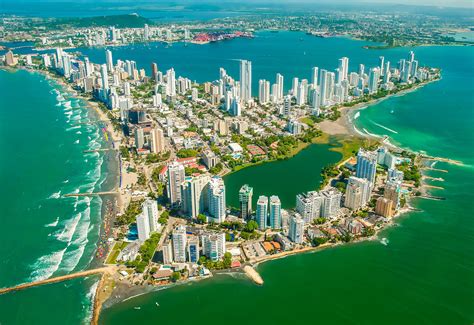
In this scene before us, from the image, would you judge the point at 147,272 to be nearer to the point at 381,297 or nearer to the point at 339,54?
the point at 381,297

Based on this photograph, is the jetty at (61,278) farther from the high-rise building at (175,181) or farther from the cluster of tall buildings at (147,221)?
the high-rise building at (175,181)

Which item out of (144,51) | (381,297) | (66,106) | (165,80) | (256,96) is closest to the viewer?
(381,297)

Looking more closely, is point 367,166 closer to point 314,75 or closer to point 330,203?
point 330,203

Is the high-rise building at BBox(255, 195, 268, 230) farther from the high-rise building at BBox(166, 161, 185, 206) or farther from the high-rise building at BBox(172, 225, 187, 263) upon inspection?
the high-rise building at BBox(166, 161, 185, 206)

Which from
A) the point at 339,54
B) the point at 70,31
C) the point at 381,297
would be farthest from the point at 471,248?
the point at 70,31

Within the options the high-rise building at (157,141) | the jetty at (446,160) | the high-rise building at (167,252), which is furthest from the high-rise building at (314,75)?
the high-rise building at (167,252)

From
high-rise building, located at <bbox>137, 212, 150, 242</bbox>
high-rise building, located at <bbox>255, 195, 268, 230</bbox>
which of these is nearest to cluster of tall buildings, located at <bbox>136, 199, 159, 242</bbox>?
high-rise building, located at <bbox>137, 212, 150, 242</bbox>
